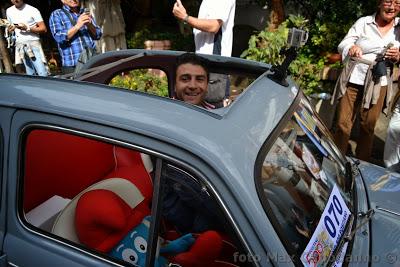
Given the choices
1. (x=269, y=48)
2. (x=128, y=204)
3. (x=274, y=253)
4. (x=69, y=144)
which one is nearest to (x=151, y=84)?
(x=269, y=48)

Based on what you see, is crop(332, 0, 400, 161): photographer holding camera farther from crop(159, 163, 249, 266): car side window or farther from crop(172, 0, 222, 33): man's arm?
crop(159, 163, 249, 266): car side window

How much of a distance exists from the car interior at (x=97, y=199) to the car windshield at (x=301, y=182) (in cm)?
22

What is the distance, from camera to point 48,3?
33.4 ft

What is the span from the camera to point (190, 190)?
4.45 ft

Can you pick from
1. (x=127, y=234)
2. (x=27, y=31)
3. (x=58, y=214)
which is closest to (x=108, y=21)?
(x=27, y=31)

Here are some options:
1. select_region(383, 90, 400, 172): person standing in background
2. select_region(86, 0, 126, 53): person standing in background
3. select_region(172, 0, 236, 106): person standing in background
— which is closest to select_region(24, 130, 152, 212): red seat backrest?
select_region(172, 0, 236, 106): person standing in background

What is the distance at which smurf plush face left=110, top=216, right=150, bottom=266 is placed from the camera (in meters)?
1.52

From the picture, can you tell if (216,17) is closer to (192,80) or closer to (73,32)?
(192,80)

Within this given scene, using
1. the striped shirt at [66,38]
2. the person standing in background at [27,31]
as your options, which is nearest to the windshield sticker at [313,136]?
the striped shirt at [66,38]

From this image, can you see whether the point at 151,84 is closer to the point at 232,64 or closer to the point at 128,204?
the point at 232,64

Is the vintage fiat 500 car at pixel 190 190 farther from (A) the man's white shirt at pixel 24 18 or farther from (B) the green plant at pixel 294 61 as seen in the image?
(A) the man's white shirt at pixel 24 18

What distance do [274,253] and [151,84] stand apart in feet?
12.1

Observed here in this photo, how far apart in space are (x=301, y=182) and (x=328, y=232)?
24cm

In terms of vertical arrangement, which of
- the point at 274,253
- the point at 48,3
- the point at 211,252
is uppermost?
the point at 48,3
